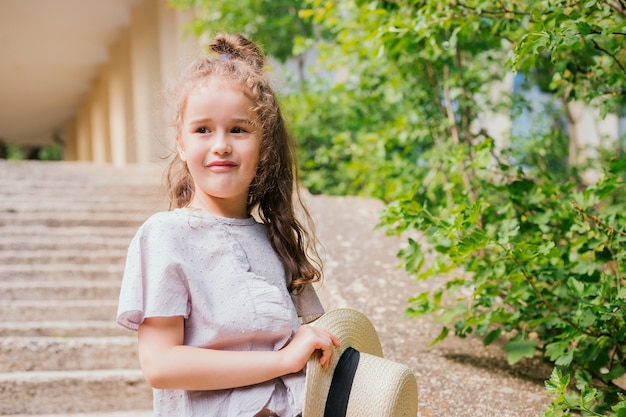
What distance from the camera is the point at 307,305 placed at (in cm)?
165

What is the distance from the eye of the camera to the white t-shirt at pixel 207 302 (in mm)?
1344

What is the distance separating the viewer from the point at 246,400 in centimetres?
137

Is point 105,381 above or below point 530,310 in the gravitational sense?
below

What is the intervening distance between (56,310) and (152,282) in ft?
7.76

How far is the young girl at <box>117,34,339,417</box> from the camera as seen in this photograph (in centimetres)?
134

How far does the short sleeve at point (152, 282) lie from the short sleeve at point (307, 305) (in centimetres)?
34

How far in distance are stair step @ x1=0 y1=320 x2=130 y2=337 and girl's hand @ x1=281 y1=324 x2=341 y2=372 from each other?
2084 millimetres

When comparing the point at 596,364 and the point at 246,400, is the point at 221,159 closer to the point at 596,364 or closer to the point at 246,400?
the point at 246,400

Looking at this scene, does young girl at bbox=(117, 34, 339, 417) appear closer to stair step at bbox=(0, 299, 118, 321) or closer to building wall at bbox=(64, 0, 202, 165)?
stair step at bbox=(0, 299, 118, 321)

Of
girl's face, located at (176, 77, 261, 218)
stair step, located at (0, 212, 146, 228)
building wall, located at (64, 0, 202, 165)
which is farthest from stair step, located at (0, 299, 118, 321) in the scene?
building wall, located at (64, 0, 202, 165)

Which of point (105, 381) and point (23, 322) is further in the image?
point (23, 322)

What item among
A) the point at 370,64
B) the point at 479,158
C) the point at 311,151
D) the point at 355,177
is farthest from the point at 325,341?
the point at 311,151

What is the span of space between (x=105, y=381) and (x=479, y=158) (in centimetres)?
175

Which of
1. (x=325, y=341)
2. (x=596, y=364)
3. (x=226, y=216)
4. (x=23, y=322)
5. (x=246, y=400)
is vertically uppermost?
(x=226, y=216)
